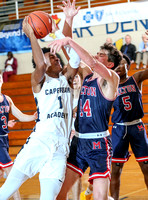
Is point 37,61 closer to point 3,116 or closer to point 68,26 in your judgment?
point 68,26

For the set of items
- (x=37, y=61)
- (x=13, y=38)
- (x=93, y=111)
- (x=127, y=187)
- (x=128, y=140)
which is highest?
(x=13, y=38)

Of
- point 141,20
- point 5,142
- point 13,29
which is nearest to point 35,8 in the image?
point 13,29

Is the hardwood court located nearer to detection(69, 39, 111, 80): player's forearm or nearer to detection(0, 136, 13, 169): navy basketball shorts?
detection(0, 136, 13, 169): navy basketball shorts

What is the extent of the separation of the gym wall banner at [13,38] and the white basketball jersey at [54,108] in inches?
416

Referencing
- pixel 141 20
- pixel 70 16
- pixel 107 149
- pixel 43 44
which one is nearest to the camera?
pixel 107 149

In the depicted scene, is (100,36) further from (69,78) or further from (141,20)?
(69,78)

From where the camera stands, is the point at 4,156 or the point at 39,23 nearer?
the point at 39,23

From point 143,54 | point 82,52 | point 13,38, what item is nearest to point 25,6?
point 13,38

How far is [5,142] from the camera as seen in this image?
17.0 feet

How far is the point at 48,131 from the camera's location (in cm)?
354

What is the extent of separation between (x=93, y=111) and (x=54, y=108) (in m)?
0.42

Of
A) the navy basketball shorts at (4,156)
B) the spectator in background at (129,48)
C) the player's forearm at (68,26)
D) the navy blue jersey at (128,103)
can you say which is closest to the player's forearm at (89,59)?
the player's forearm at (68,26)

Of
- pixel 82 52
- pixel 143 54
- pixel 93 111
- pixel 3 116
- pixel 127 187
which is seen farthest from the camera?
pixel 143 54

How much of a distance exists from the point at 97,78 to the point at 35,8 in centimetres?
1224
